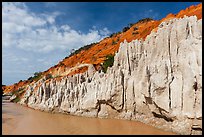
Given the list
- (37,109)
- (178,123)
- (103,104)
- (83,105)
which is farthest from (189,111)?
(37,109)

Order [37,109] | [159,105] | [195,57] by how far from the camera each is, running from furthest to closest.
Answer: [37,109] < [159,105] < [195,57]

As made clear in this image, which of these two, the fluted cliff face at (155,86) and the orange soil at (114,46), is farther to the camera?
the orange soil at (114,46)

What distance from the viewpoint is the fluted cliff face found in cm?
1037

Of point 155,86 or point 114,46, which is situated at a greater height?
point 114,46

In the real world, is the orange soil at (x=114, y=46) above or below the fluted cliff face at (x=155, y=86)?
above

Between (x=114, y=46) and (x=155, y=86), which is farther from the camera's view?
(x=114, y=46)

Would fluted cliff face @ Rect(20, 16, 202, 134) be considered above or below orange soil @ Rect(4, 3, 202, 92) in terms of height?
below

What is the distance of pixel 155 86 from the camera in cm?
1223

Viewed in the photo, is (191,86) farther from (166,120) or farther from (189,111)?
(166,120)

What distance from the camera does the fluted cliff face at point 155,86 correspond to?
10367mm

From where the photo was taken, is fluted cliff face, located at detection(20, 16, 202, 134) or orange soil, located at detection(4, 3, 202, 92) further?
orange soil, located at detection(4, 3, 202, 92)

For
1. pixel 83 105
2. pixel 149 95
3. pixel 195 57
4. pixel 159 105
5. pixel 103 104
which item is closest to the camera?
pixel 195 57

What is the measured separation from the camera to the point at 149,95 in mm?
12852

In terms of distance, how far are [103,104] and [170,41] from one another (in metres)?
6.05
